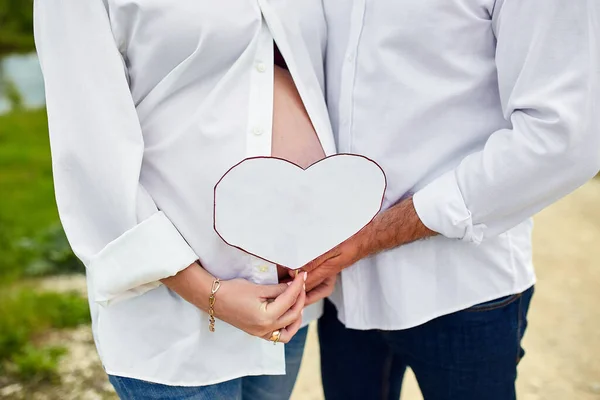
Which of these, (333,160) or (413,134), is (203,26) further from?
(413,134)

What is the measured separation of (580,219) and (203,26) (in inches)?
152

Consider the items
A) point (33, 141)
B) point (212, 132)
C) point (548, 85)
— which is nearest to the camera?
point (548, 85)

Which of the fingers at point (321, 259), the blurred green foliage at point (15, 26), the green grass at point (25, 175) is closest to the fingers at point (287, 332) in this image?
the fingers at point (321, 259)

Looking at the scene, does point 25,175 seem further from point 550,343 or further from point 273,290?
point 273,290

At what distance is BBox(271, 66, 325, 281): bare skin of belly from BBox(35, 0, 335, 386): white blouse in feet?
0.09

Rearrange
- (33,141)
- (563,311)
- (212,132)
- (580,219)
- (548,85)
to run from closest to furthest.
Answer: (548,85), (212,132), (563,311), (580,219), (33,141)

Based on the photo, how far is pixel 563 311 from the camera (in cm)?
344

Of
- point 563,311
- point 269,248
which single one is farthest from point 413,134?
point 563,311

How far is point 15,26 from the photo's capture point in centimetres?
1515

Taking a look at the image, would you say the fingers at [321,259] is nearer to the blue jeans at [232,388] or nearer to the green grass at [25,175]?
the blue jeans at [232,388]

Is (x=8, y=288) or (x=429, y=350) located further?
(x=8, y=288)

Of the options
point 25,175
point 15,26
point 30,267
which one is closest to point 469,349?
point 30,267

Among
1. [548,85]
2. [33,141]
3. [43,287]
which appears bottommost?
[33,141]

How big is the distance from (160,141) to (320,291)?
17.3 inches
